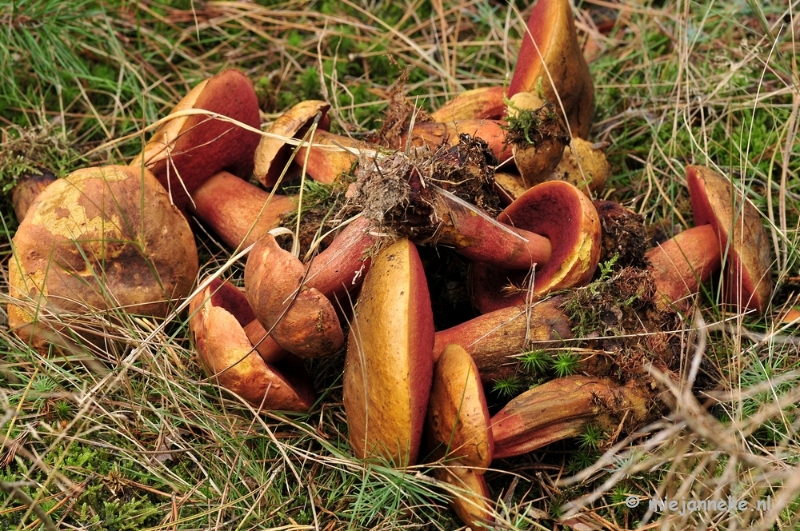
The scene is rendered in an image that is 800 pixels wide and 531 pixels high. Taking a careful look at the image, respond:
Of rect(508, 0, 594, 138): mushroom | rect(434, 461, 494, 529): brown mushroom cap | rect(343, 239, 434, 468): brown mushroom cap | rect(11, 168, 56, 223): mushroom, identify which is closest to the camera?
rect(343, 239, 434, 468): brown mushroom cap

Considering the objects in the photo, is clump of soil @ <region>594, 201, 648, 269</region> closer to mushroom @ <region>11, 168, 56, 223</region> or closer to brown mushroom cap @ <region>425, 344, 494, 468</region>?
brown mushroom cap @ <region>425, 344, 494, 468</region>

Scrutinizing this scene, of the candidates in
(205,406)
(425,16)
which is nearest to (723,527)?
(205,406)

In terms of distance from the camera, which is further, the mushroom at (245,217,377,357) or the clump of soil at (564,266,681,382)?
the clump of soil at (564,266,681,382)

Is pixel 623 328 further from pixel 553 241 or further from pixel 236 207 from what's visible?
pixel 236 207

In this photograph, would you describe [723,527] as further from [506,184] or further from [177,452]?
[177,452]

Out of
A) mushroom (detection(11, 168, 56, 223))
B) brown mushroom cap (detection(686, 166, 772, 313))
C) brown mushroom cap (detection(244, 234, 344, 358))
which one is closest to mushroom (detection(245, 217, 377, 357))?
brown mushroom cap (detection(244, 234, 344, 358))

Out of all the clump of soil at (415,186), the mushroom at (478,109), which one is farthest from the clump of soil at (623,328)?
the mushroom at (478,109)
